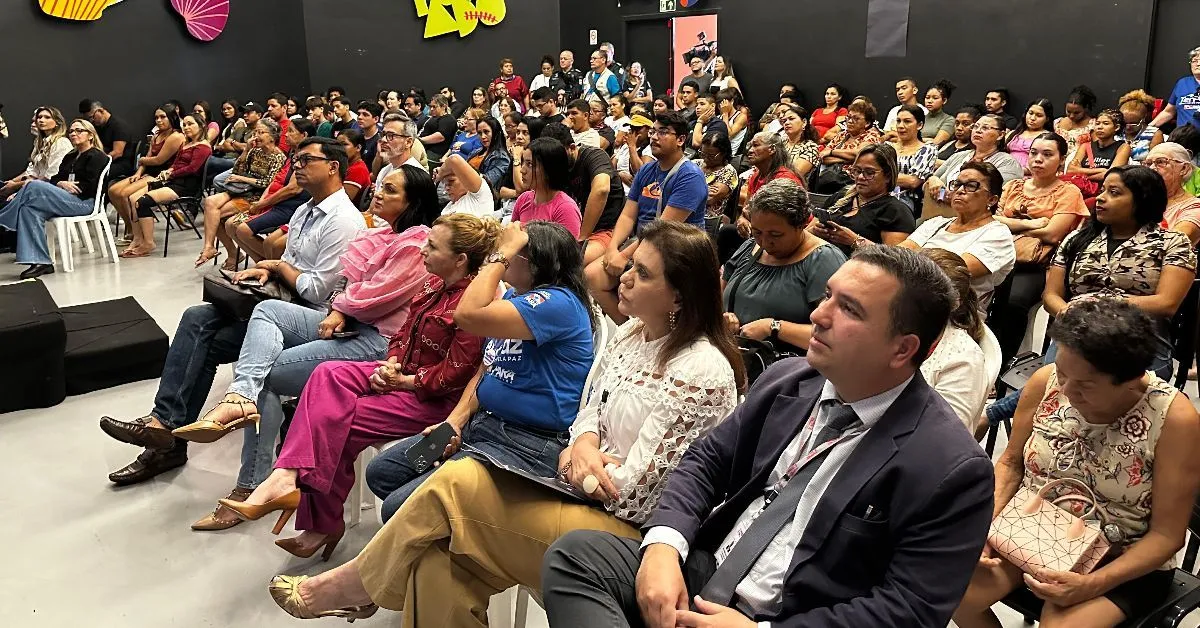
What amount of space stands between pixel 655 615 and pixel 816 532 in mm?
318

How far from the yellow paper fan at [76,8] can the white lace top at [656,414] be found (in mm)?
10900

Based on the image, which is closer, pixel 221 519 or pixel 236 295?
pixel 221 519

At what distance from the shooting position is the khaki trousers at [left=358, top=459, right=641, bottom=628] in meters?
1.93

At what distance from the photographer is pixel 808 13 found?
36.3 ft

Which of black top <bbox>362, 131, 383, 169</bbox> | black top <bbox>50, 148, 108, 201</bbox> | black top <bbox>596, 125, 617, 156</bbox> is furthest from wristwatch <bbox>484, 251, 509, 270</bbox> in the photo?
black top <bbox>50, 148, 108, 201</bbox>

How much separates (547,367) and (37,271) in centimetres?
599

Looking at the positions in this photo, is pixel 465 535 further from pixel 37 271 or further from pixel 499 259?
pixel 37 271

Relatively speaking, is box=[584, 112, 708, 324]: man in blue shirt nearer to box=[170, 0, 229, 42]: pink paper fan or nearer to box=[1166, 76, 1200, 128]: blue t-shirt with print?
box=[1166, 76, 1200, 128]: blue t-shirt with print

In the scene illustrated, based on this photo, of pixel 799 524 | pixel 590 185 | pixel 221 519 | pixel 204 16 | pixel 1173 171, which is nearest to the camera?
pixel 799 524

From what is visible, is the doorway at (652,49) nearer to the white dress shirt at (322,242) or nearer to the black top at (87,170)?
the black top at (87,170)

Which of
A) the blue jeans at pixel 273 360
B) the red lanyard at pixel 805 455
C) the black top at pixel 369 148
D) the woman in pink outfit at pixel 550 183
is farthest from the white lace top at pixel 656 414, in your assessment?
the black top at pixel 369 148

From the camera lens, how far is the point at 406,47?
44.6 feet

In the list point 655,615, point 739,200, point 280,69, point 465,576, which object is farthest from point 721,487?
point 280,69

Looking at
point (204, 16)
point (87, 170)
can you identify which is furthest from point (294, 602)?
point (204, 16)
